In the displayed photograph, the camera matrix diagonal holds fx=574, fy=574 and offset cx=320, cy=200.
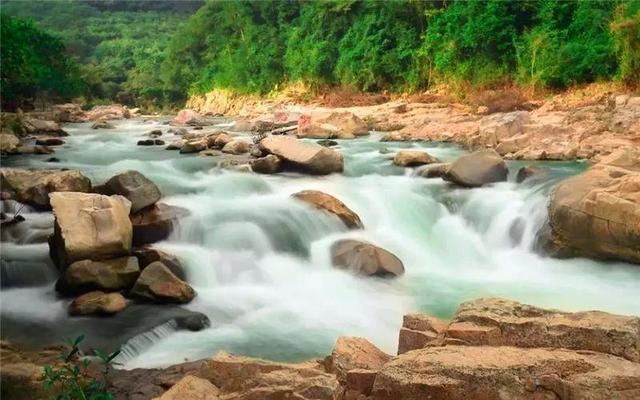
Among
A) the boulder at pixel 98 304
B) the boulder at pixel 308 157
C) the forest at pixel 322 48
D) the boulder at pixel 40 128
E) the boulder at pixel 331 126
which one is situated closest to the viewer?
the boulder at pixel 98 304

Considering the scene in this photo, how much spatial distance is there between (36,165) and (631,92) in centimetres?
1352

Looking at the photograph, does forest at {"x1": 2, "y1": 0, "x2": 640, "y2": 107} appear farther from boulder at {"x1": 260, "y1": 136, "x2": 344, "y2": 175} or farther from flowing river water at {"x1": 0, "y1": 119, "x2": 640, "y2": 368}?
boulder at {"x1": 260, "y1": 136, "x2": 344, "y2": 175}

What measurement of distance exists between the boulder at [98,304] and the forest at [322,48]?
44.7 ft

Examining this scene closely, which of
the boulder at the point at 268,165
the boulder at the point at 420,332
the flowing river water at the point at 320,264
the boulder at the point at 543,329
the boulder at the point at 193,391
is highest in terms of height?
the boulder at the point at 543,329

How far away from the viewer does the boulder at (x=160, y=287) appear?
17.9 feet

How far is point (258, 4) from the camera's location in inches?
1358

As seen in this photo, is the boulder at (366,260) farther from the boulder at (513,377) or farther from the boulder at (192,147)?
the boulder at (192,147)

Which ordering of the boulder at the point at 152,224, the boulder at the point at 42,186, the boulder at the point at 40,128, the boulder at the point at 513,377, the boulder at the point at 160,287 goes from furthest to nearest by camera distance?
the boulder at the point at 40,128
the boulder at the point at 42,186
the boulder at the point at 152,224
the boulder at the point at 160,287
the boulder at the point at 513,377

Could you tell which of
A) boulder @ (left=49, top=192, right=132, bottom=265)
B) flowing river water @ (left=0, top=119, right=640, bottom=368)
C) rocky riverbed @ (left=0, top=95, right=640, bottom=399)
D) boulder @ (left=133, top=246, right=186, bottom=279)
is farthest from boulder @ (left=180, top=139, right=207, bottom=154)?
boulder @ (left=133, top=246, right=186, bottom=279)

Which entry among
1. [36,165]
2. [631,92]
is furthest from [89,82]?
[631,92]

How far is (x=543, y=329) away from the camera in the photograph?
290 cm

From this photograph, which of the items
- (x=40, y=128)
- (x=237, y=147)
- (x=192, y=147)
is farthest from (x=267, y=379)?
(x=40, y=128)

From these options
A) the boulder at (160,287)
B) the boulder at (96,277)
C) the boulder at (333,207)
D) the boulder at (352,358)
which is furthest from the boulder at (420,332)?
the boulder at (333,207)

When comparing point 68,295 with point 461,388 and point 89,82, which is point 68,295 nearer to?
point 461,388
